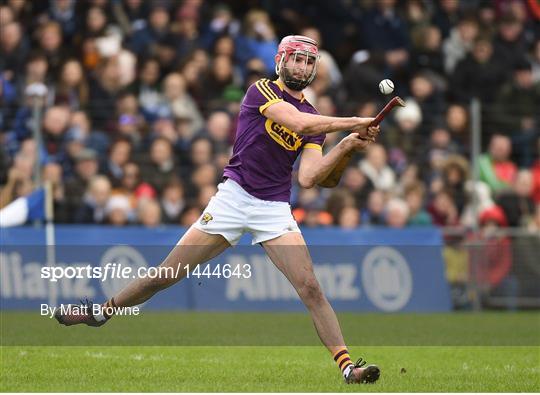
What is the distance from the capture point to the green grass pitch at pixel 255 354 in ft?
31.2

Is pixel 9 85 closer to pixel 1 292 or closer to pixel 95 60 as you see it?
pixel 95 60

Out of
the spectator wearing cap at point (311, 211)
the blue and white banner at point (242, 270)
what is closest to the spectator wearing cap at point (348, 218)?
the spectator wearing cap at point (311, 211)

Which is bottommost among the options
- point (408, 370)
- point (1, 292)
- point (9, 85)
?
point (1, 292)

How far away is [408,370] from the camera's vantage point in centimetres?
1063

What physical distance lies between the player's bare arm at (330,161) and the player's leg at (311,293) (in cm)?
49

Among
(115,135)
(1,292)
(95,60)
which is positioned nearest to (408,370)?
(1,292)

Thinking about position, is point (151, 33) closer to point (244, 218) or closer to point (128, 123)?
point (128, 123)

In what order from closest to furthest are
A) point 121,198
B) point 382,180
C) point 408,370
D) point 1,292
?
point 408,370
point 1,292
point 121,198
point 382,180

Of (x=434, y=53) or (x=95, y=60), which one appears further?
(x=434, y=53)

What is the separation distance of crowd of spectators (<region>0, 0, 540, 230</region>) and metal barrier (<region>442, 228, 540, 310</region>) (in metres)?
0.60

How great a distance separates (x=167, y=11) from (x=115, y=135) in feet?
10.2

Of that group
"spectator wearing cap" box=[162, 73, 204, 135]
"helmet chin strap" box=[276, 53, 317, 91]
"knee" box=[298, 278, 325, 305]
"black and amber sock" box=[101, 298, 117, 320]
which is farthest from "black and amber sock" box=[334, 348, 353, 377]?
"spectator wearing cap" box=[162, 73, 204, 135]

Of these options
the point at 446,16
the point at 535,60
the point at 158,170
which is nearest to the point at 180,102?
the point at 158,170

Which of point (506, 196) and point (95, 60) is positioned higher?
point (95, 60)
